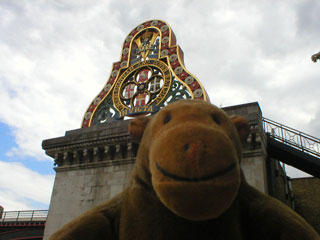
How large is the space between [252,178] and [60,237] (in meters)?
6.79

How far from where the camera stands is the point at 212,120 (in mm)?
2223

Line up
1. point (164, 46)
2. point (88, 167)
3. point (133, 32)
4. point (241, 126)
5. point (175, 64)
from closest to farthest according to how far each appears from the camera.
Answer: point (241, 126)
point (88, 167)
point (175, 64)
point (164, 46)
point (133, 32)

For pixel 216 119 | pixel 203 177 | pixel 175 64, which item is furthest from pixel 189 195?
pixel 175 64

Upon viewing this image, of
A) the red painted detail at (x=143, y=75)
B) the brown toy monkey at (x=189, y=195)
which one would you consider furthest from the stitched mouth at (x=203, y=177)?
the red painted detail at (x=143, y=75)

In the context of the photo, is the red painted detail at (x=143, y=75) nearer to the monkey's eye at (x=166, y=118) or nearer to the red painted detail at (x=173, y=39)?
the red painted detail at (x=173, y=39)

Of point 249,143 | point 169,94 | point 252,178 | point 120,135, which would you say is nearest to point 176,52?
point 169,94

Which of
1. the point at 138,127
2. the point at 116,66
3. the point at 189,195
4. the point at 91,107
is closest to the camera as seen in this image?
the point at 189,195

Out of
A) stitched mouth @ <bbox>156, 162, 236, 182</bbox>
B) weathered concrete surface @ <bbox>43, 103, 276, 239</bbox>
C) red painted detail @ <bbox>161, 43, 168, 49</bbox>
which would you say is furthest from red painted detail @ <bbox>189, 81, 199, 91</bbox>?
stitched mouth @ <bbox>156, 162, 236, 182</bbox>

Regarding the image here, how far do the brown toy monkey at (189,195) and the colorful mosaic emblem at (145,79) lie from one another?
7774mm

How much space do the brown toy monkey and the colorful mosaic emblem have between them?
7774 mm

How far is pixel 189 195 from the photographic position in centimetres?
185

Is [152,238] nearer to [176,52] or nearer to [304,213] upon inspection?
[176,52]

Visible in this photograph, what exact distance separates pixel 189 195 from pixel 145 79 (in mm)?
10470

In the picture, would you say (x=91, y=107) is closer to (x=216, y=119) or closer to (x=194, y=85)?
(x=194, y=85)
